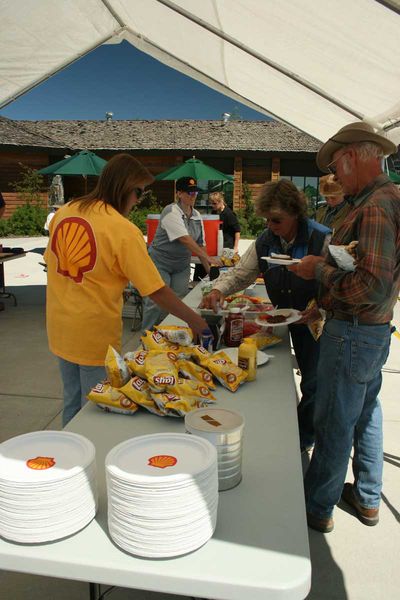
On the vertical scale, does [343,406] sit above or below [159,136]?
below

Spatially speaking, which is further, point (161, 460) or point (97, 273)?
point (97, 273)

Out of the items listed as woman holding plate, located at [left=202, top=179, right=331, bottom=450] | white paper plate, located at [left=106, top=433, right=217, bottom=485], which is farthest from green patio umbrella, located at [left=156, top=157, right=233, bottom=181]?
white paper plate, located at [left=106, top=433, right=217, bottom=485]

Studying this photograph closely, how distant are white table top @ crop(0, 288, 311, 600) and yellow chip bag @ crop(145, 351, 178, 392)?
296 mm

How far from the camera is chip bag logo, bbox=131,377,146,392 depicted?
5.86ft

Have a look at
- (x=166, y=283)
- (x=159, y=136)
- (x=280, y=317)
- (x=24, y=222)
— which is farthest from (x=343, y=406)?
(x=159, y=136)

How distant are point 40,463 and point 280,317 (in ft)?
5.40

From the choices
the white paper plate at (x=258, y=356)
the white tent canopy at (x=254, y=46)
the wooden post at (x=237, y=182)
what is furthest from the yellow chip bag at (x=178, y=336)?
the wooden post at (x=237, y=182)

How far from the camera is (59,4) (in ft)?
15.7

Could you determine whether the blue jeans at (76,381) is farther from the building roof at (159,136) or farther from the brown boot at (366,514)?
the building roof at (159,136)

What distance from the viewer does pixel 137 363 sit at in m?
1.86

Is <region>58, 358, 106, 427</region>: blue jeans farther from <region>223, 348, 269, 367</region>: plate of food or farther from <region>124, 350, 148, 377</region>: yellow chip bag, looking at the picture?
<region>223, 348, 269, 367</region>: plate of food

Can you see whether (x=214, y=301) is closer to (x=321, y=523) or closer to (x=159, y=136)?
(x=321, y=523)

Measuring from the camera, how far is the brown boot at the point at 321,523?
7.83ft

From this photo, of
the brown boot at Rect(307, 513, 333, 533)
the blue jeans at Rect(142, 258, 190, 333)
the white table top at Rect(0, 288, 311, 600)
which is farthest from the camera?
the blue jeans at Rect(142, 258, 190, 333)
